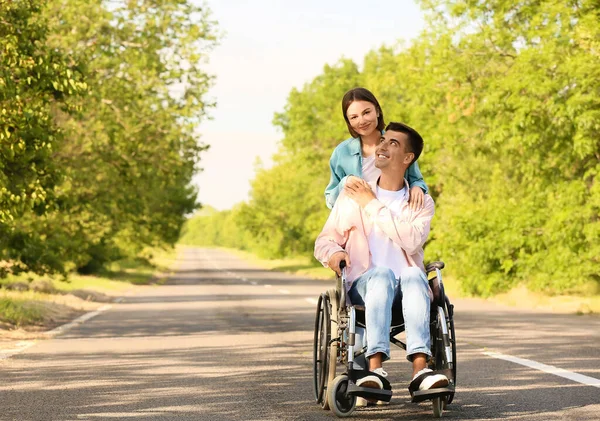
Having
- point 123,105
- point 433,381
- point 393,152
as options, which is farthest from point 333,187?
point 123,105

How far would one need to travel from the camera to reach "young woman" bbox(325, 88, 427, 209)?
7375 mm

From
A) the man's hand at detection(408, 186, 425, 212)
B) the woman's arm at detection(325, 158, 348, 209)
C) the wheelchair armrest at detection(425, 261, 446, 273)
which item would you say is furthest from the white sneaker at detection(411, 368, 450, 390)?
the woman's arm at detection(325, 158, 348, 209)

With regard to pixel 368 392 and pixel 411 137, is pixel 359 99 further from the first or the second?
pixel 368 392

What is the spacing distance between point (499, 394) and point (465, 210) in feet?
64.4

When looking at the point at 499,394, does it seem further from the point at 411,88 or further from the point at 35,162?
the point at 411,88

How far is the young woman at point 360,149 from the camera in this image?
7.37 metres

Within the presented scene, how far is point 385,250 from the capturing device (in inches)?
278

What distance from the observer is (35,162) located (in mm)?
15633

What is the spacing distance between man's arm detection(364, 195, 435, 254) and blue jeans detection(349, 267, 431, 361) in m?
0.22

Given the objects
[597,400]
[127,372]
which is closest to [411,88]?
[127,372]

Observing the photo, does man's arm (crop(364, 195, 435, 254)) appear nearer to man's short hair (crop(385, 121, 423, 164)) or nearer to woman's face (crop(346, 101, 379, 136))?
man's short hair (crop(385, 121, 423, 164))

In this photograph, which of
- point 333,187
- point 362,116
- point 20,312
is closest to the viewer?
point 362,116

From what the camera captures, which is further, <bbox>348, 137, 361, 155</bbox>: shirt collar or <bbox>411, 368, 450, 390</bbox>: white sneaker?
<bbox>348, 137, 361, 155</bbox>: shirt collar

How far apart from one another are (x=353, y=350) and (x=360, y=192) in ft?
3.23
